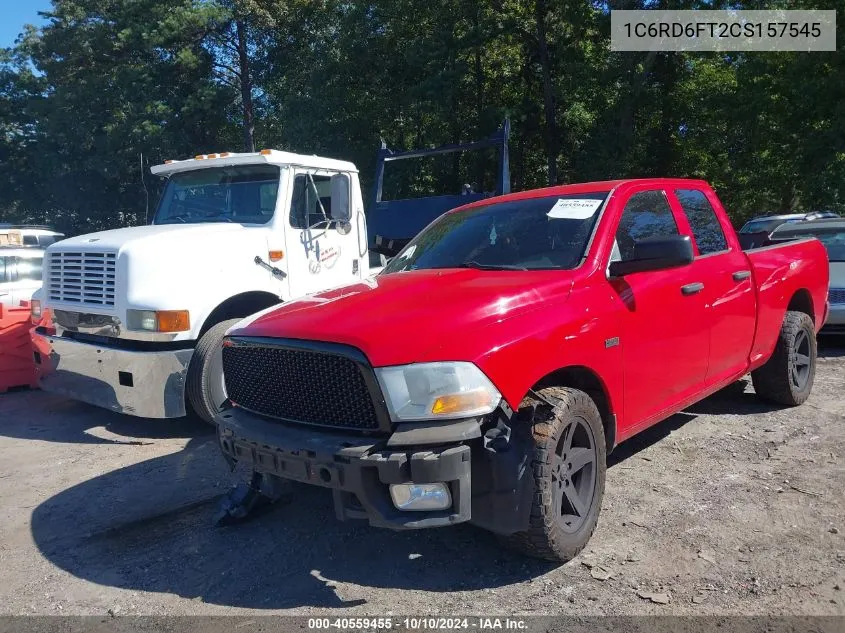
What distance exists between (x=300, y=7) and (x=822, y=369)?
78.3 feet

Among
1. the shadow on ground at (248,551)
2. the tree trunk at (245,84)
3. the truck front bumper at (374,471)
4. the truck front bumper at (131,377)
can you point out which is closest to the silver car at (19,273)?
the truck front bumper at (131,377)

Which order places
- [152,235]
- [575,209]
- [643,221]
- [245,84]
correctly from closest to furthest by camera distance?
[575,209] < [643,221] < [152,235] < [245,84]

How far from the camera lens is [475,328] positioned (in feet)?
10.1

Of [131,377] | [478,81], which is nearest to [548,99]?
[478,81]

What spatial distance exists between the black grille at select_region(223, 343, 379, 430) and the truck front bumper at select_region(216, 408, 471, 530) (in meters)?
0.11

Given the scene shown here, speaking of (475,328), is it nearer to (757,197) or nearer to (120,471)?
(120,471)

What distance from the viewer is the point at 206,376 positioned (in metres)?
5.53

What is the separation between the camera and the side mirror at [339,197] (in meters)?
6.74

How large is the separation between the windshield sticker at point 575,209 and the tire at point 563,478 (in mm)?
1169

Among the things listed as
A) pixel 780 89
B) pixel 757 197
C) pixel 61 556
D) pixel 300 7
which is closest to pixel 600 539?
pixel 61 556

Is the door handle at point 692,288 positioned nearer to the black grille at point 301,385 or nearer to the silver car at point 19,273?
the black grille at point 301,385

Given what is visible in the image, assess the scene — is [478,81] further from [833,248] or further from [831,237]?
[833,248]

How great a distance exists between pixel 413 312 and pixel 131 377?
321 centimetres

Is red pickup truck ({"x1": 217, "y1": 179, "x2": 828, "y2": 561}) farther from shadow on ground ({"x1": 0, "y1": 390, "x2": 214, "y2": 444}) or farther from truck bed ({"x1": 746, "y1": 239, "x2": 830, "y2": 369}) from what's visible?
shadow on ground ({"x1": 0, "y1": 390, "x2": 214, "y2": 444})
